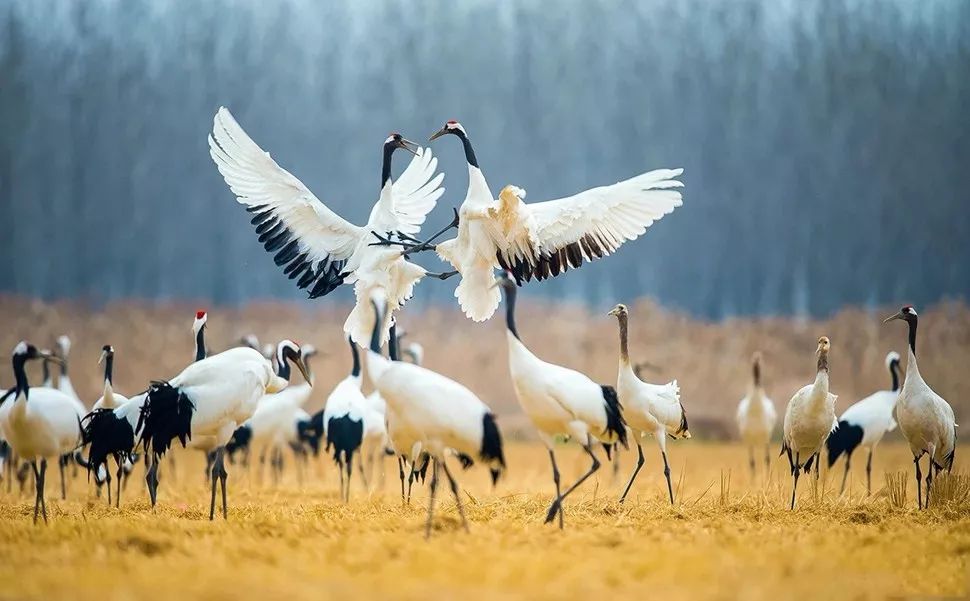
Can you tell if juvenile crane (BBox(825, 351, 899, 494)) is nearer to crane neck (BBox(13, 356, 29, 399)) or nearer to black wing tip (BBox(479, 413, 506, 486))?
black wing tip (BBox(479, 413, 506, 486))

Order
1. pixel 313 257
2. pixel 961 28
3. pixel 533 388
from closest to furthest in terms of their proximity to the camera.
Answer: pixel 533 388 → pixel 313 257 → pixel 961 28

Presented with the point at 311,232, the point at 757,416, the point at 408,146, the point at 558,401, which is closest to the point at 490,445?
the point at 558,401

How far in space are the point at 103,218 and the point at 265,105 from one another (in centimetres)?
465

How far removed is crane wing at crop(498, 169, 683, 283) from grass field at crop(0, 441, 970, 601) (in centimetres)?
181

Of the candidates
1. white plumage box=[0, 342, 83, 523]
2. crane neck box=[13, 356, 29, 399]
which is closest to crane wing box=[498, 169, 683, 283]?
white plumage box=[0, 342, 83, 523]

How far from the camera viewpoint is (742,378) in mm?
20125

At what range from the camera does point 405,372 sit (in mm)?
5930

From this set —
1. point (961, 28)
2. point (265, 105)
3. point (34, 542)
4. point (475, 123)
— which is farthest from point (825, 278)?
point (34, 542)

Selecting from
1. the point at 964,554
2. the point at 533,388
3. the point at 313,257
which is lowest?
the point at 964,554

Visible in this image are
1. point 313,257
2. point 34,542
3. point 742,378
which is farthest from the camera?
point 742,378

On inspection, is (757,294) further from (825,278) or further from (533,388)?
(533,388)

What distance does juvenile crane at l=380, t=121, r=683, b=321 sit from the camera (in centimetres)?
802

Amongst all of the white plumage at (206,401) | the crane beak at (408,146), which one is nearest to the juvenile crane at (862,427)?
the crane beak at (408,146)

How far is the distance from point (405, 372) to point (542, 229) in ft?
8.34
